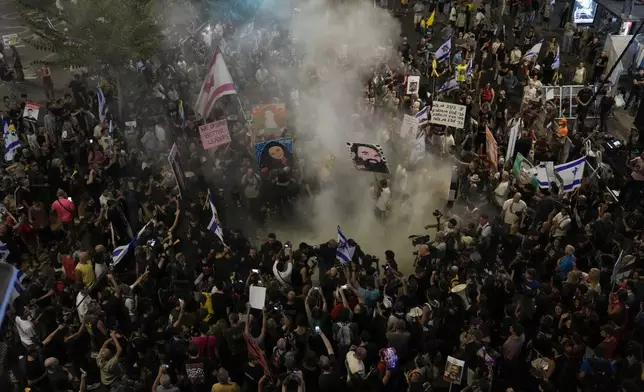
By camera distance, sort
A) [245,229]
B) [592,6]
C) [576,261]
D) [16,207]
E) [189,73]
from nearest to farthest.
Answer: [576,261] → [16,207] → [245,229] → [189,73] → [592,6]

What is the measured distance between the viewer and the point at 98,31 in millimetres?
15570

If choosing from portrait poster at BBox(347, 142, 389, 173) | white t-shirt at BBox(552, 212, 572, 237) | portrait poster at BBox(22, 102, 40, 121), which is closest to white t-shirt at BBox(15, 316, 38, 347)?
portrait poster at BBox(347, 142, 389, 173)

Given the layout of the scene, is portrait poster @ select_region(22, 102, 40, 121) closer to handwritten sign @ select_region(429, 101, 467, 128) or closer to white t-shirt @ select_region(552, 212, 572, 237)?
handwritten sign @ select_region(429, 101, 467, 128)

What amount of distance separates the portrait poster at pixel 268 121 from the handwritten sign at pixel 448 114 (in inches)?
139

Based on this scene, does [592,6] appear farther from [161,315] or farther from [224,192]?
[161,315]

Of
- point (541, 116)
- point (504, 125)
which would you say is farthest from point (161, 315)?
point (541, 116)

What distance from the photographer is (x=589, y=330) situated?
814cm

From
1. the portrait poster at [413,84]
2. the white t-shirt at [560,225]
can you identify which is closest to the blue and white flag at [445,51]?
the portrait poster at [413,84]

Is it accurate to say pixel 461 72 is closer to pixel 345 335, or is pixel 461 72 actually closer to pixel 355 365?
pixel 345 335

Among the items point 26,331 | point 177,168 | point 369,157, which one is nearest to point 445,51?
point 369,157

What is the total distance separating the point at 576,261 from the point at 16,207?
10.5m

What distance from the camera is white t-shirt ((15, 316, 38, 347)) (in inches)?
335

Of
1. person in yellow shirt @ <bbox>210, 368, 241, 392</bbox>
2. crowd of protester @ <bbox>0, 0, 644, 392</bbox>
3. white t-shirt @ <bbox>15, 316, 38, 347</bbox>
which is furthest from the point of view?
white t-shirt @ <bbox>15, 316, 38, 347</bbox>

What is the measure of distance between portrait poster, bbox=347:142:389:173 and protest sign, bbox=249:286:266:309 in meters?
4.10
